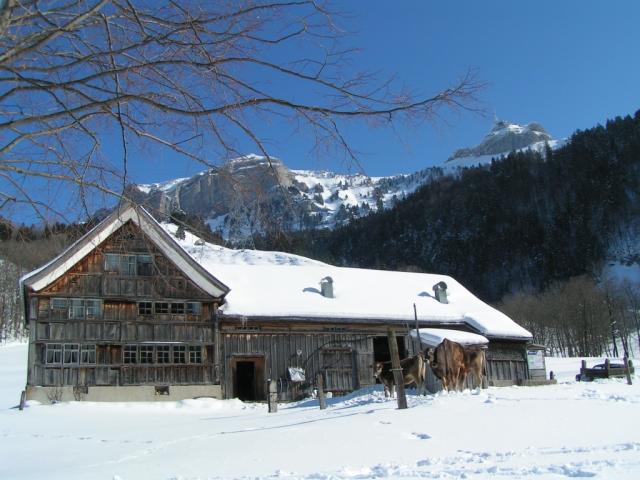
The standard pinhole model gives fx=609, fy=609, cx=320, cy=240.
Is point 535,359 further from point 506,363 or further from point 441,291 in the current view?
point 441,291

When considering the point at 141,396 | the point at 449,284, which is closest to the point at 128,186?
the point at 141,396

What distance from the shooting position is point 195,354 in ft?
88.2

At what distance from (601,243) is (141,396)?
335ft

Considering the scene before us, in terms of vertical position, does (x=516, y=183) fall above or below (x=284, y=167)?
above

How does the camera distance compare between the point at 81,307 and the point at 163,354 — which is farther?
the point at 163,354

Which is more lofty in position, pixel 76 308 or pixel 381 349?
pixel 76 308

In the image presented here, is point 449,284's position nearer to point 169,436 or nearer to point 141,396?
point 141,396

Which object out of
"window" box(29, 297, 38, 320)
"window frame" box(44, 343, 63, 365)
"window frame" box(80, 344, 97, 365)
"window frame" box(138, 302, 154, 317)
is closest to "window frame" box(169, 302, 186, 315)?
"window frame" box(138, 302, 154, 317)

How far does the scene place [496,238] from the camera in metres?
120

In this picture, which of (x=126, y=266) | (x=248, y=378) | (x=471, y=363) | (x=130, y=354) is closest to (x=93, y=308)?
(x=126, y=266)

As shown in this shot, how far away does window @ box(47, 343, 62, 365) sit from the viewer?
24.9m

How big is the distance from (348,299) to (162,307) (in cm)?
949

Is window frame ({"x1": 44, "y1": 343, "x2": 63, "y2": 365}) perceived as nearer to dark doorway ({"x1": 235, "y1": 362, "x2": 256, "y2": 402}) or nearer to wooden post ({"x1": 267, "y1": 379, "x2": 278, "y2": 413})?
dark doorway ({"x1": 235, "y1": 362, "x2": 256, "y2": 402})

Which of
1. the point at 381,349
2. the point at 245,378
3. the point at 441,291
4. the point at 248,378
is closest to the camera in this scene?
the point at 381,349
